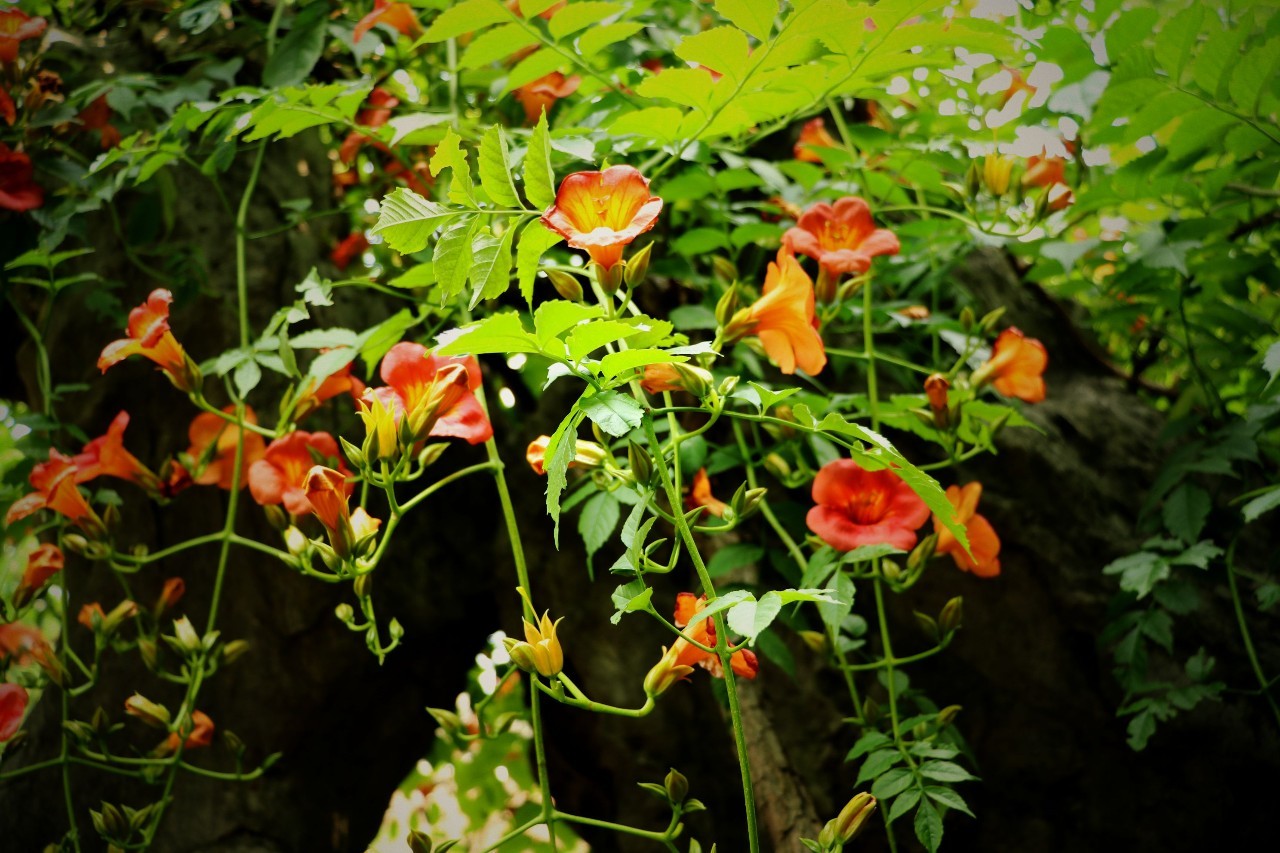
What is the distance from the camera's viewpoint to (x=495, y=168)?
0.94 metres

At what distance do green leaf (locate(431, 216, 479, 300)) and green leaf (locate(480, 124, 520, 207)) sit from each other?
40mm

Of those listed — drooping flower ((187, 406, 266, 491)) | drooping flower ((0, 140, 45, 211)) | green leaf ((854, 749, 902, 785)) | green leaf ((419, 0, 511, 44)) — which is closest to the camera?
green leaf ((854, 749, 902, 785))

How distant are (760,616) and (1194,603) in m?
1.05

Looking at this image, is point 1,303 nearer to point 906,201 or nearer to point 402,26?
point 402,26

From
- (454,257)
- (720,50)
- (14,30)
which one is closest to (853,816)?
(454,257)

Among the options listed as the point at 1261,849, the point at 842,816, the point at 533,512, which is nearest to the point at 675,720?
the point at 533,512

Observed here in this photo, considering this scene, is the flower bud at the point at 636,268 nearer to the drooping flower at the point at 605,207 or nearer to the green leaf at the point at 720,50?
the drooping flower at the point at 605,207

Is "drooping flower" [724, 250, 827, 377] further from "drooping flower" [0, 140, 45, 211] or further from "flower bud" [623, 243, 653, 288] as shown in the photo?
"drooping flower" [0, 140, 45, 211]

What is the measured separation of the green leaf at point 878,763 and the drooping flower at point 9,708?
1298mm

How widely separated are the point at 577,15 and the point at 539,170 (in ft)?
1.61

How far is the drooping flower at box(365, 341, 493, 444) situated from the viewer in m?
1.05

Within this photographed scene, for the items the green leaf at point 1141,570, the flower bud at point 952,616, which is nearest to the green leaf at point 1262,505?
the green leaf at point 1141,570

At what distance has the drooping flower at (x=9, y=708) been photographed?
4.57 feet

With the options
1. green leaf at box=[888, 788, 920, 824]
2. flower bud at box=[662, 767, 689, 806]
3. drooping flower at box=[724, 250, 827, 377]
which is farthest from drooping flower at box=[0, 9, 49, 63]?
green leaf at box=[888, 788, 920, 824]
